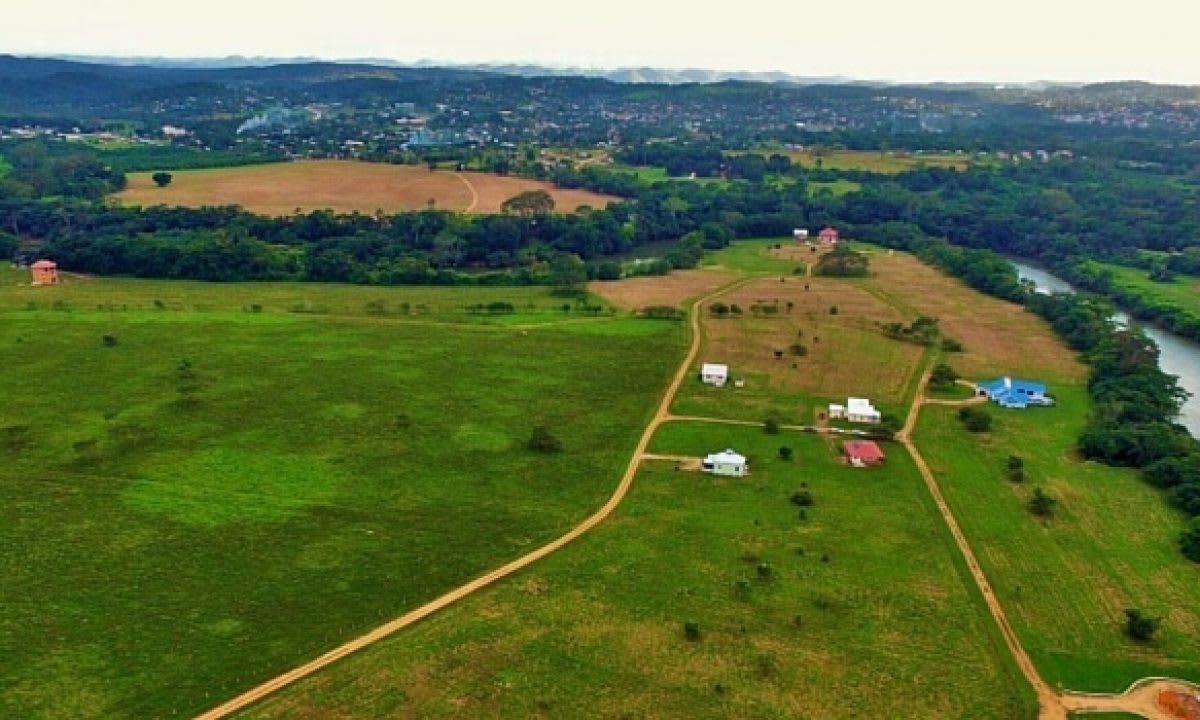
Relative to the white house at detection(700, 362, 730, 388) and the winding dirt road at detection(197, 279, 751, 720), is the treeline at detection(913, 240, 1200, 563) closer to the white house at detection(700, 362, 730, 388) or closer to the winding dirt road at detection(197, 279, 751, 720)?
the white house at detection(700, 362, 730, 388)

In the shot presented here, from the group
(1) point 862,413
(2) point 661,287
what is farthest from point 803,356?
(2) point 661,287

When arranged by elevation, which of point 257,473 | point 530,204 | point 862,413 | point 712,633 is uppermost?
point 530,204

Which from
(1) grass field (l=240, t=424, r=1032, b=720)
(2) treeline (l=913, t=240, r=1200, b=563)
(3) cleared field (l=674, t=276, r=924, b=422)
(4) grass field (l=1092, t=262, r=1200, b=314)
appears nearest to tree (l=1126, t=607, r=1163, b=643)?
(1) grass field (l=240, t=424, r=1032, b=720)

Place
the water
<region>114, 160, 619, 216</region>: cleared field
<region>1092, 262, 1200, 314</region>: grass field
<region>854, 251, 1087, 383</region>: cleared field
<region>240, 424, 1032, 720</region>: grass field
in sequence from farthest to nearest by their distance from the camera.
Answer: <region>114, 160, 619, 216</region>: cleared field
<region>1092, 262, 1200, 314</region>: grass field
<region>854, 251, 1087, 383</region>: cleared field
the water
<region>240, 424, 1032, 720</region>: grass field

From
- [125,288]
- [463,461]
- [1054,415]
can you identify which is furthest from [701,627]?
[125,288]

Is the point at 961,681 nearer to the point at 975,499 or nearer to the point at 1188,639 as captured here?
the point at 1188,639

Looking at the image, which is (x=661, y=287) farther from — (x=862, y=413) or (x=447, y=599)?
(x=447, y=599)

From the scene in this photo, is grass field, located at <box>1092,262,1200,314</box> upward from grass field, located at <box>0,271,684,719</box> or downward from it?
upward
